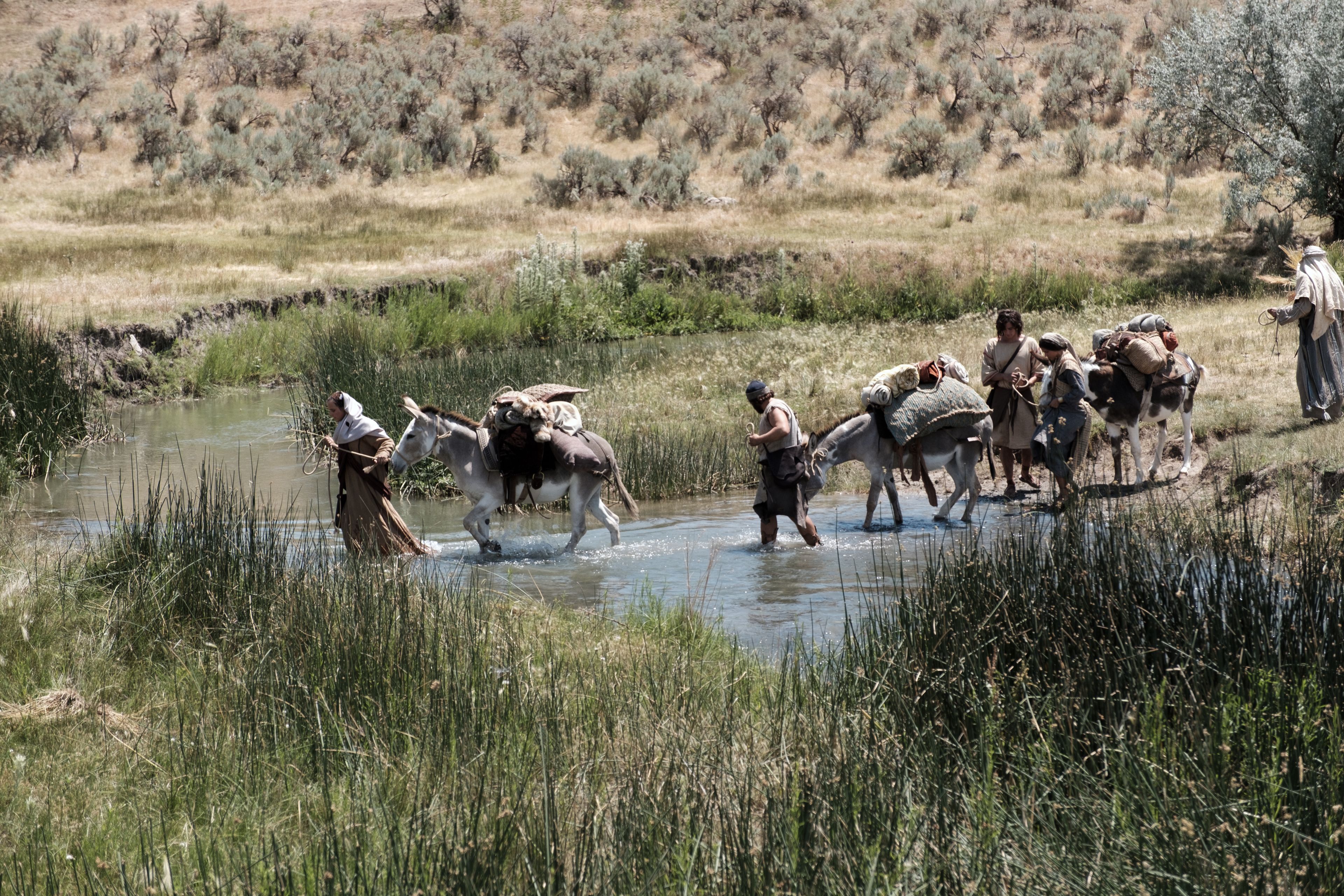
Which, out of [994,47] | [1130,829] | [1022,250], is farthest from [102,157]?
[1130,829]

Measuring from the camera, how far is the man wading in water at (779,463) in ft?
33.7

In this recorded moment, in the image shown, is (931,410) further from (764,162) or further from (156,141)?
(156,141)

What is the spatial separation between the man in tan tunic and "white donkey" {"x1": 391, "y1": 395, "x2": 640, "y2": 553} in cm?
424

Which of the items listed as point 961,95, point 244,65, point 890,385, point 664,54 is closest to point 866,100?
point 961,95

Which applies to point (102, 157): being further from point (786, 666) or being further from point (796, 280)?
point (786, 666)

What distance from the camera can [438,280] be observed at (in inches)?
1037

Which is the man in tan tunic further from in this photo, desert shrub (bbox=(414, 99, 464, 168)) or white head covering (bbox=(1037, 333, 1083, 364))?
desert shrub (bbox=(414, 99, 464, 168))

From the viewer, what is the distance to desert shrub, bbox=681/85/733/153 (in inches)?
1933

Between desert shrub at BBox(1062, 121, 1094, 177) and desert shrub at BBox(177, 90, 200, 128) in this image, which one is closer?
desert shrub at BBox(1062, 121, 1094, 177)

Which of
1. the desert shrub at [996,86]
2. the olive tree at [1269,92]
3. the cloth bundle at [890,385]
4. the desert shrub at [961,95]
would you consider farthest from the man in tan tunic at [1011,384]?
the desert shrub at [961,95]

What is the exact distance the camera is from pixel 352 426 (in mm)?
9555

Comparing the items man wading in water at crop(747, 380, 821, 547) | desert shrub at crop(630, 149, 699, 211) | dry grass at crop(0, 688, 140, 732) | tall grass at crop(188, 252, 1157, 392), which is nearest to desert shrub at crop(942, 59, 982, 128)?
desert shrub at crop(630, 149, 699, 211)

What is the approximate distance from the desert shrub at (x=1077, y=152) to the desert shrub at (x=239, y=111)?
33271mm

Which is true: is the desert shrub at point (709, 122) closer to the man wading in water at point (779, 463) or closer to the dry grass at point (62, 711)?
the man wading in water at point (779, 463)
